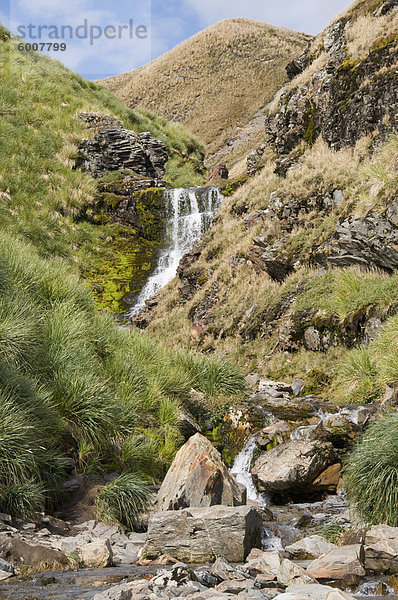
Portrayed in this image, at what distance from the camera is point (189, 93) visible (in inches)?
2470

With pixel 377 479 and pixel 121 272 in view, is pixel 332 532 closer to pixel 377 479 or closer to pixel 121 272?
pixel 377 479

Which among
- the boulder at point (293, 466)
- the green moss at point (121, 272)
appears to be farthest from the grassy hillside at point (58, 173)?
the boulder at point (293, 466)

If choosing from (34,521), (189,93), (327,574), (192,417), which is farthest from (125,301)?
(189,93)

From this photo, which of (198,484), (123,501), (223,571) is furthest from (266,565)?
(123,501)

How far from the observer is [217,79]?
6356 cm

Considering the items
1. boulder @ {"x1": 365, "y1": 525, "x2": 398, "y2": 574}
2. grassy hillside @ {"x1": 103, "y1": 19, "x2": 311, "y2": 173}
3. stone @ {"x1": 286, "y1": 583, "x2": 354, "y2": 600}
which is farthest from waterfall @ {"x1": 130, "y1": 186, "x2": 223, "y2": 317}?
grassy hillside @ {"x1": 103, "y1": 19, "x2": 311, "y2": 173}

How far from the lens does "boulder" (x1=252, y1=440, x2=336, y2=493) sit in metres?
7.52

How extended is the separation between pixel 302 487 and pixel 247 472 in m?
1.26

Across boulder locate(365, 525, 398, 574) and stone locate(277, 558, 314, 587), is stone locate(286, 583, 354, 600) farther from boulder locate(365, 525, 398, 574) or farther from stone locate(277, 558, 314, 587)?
boulder locate(365, 525, 398, 574)

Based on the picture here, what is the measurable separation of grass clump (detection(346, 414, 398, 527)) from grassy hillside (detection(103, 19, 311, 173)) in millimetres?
42082

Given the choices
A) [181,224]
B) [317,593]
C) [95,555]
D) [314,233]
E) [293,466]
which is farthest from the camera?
[181,224]

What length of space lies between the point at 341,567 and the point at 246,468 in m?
4.54

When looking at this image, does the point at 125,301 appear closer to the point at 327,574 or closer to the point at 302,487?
the point at 302,487

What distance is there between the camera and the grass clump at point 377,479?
4976 mm
